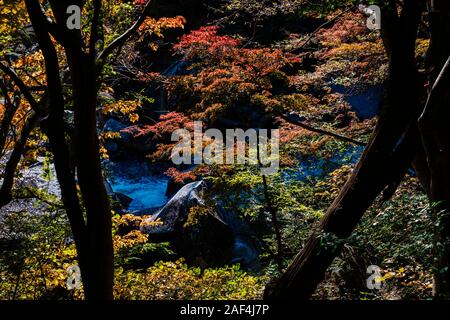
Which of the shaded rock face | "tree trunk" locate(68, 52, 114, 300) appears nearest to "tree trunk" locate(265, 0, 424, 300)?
"tree trunk" locate(68, 52, 114, 300)

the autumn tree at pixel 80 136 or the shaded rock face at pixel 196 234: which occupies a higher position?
the autumn tree at pixel 80 136

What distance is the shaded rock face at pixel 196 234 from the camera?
1020 centimetres

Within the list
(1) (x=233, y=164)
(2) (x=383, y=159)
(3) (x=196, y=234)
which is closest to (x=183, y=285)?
(1) (x=233, y=164)

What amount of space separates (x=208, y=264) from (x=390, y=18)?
7.58m

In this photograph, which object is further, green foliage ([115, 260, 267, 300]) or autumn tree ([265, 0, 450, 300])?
green foliage ([115, 260, 267, 300])

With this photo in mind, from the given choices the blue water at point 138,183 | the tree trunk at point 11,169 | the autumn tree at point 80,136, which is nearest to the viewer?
the autumn tree at point 80,136

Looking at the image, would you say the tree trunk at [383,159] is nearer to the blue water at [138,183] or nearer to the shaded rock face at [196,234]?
the shaded rock face at [196,234]

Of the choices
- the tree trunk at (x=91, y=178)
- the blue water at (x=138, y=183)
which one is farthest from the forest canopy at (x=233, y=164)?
the blue water at (x=138, y=183)

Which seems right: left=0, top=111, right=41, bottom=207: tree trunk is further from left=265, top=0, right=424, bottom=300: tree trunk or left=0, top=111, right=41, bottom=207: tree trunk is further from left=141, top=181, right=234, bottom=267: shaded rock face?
left=141, top=181, right=234, bottom=267: shaded rock face

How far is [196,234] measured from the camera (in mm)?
10234

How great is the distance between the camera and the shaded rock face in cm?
1020

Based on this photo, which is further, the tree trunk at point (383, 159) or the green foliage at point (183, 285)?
the green foliage at point (183, 285)

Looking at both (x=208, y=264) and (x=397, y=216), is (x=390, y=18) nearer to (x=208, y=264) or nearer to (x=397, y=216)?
(x=397, y=216)

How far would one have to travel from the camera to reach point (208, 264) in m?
10.4
